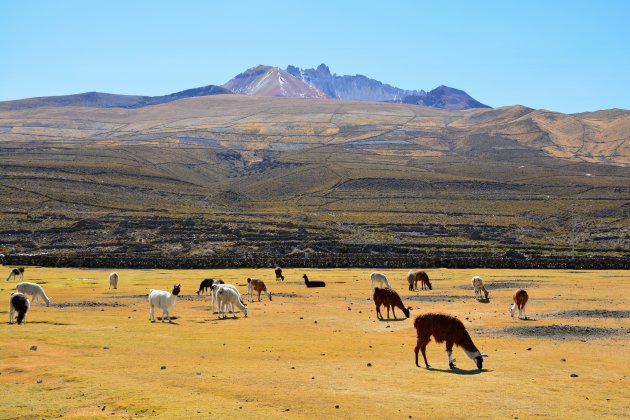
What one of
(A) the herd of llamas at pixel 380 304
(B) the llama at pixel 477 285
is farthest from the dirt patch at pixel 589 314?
(B) the llama at pixel 477 285

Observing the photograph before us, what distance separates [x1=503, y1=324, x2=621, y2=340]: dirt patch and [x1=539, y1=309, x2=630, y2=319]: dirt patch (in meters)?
4.45

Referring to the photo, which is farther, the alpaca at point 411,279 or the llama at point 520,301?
the alpaca at point 411,279

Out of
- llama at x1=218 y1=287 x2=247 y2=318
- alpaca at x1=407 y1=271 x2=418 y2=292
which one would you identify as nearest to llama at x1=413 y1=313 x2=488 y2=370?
llama at x1=218 y1=287 x2=247 y2=318

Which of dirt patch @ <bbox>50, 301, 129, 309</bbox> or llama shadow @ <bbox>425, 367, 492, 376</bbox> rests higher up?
llama shadow @ <bbox>425, 367, 492, 376</bbox>

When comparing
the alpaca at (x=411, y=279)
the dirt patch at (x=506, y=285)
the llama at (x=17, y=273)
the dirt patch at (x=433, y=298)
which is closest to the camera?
the dirt patch at (x=433, y=298)

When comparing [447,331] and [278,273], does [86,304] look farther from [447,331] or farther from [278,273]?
[447,331]

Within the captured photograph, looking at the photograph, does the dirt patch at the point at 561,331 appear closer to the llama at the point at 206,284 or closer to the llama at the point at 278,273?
the llama at the point at 206,284

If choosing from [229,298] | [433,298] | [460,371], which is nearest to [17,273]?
[229,298]

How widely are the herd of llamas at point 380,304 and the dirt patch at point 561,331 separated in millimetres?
→ 3540

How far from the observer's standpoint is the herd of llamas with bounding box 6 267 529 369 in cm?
2225

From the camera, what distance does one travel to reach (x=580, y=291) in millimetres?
50625

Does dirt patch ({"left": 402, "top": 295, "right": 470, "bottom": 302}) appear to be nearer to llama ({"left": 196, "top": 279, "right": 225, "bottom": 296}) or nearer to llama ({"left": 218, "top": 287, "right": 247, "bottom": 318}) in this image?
llama ({"left": 196, "top": 279, "right": 225, "bottom": 296})

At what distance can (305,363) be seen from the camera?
22953 mm

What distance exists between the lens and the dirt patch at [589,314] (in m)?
35.4
